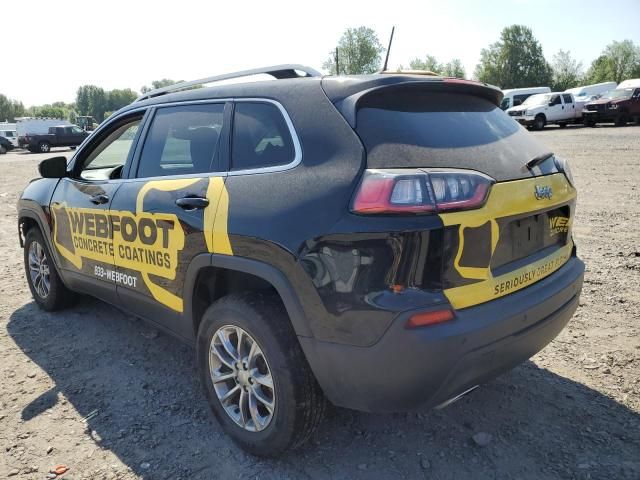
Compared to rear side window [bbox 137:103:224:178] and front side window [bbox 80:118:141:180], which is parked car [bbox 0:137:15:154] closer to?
front side window [bbox 80:118:141:180]

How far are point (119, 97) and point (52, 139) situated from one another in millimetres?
119998

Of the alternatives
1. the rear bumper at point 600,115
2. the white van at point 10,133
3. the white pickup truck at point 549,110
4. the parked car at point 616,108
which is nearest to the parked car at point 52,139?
the white van at point 10,133

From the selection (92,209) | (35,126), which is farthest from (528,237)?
(35,126)

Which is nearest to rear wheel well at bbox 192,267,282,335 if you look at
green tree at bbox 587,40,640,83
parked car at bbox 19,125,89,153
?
parked car at bbox 19,125,89,153

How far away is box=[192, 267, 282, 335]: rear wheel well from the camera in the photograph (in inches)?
105

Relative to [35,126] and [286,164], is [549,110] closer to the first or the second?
[286,164]

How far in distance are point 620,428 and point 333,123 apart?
2136mm

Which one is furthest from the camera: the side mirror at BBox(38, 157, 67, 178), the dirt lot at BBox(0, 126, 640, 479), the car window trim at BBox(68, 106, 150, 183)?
the side mirror at BBox(38, 157, 67, 178)

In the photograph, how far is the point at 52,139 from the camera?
32812mm

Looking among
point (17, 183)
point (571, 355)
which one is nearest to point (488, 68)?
point (17, 183)

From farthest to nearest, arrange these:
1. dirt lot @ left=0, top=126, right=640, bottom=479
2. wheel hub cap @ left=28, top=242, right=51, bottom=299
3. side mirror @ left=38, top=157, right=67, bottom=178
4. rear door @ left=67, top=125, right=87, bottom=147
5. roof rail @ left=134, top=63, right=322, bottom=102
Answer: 1. rear door @ left=67, top=125, right=87, bottom=147
2. wheel hub cap @ left=28, top=242, right=51, bottom=299
3. side mirror @ left=38, top=157, right=67, bottom=178
4. roof rail @ left=134, top=63, right=322, bottom=102
5. dirt lot @ left=0, top=126, right=640, bottom=479

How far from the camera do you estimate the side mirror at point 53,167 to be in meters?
3.79

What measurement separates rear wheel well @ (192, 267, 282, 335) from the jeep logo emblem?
1370 millimetres

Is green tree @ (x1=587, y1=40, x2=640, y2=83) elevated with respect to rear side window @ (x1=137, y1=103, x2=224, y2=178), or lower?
elevated
